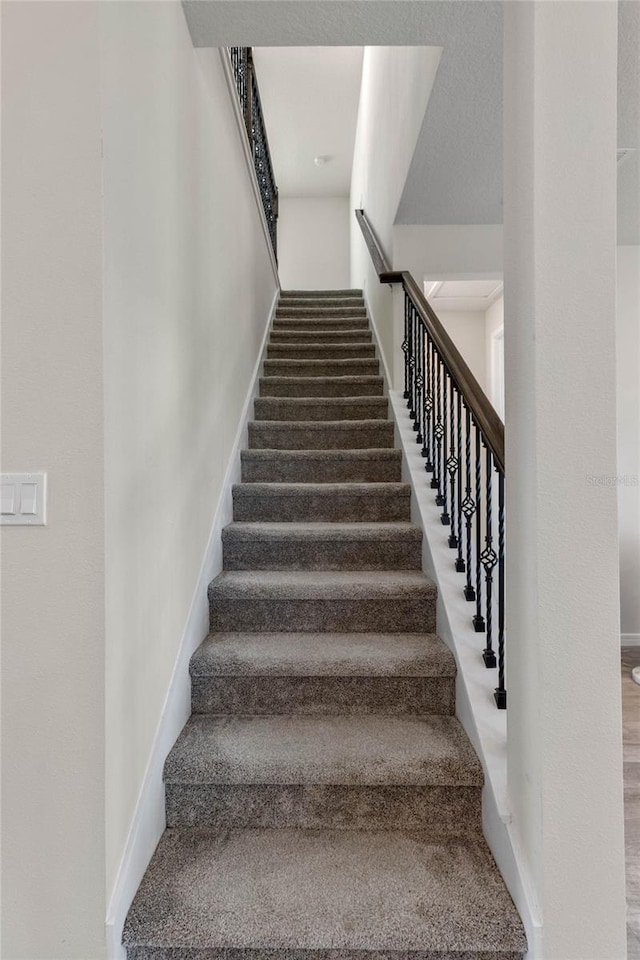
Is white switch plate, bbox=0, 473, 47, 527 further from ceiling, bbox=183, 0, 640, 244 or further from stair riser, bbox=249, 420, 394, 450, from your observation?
stair riser, bbox=249, 420, 394, 450

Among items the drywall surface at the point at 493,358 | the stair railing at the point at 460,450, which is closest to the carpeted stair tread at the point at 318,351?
the stair railing at the point at 460,450

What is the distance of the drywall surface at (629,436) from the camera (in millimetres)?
3660

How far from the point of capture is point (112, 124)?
3.78 feet

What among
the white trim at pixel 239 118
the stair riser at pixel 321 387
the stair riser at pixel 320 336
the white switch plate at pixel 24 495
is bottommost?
the white switch plate at pixel 24 495

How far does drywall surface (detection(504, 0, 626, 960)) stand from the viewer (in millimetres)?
1096

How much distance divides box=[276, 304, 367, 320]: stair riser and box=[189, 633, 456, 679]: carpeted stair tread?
3479 mm

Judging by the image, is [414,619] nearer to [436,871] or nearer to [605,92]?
[436,871]

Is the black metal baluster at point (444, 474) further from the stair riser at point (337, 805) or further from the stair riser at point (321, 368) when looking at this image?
the stair riser at point (321, 368)

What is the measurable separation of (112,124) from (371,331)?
3.32 meters

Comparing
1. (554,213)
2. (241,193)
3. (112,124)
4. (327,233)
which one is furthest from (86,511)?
(327,233)

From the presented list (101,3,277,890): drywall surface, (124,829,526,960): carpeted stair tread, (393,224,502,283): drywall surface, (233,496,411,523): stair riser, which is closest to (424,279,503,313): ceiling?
(393,224,502,283): drywall surface

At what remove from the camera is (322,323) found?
4.54m

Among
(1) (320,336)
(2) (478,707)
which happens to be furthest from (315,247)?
(2) (478,707)

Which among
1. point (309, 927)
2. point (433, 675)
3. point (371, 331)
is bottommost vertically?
point (309, 927)
